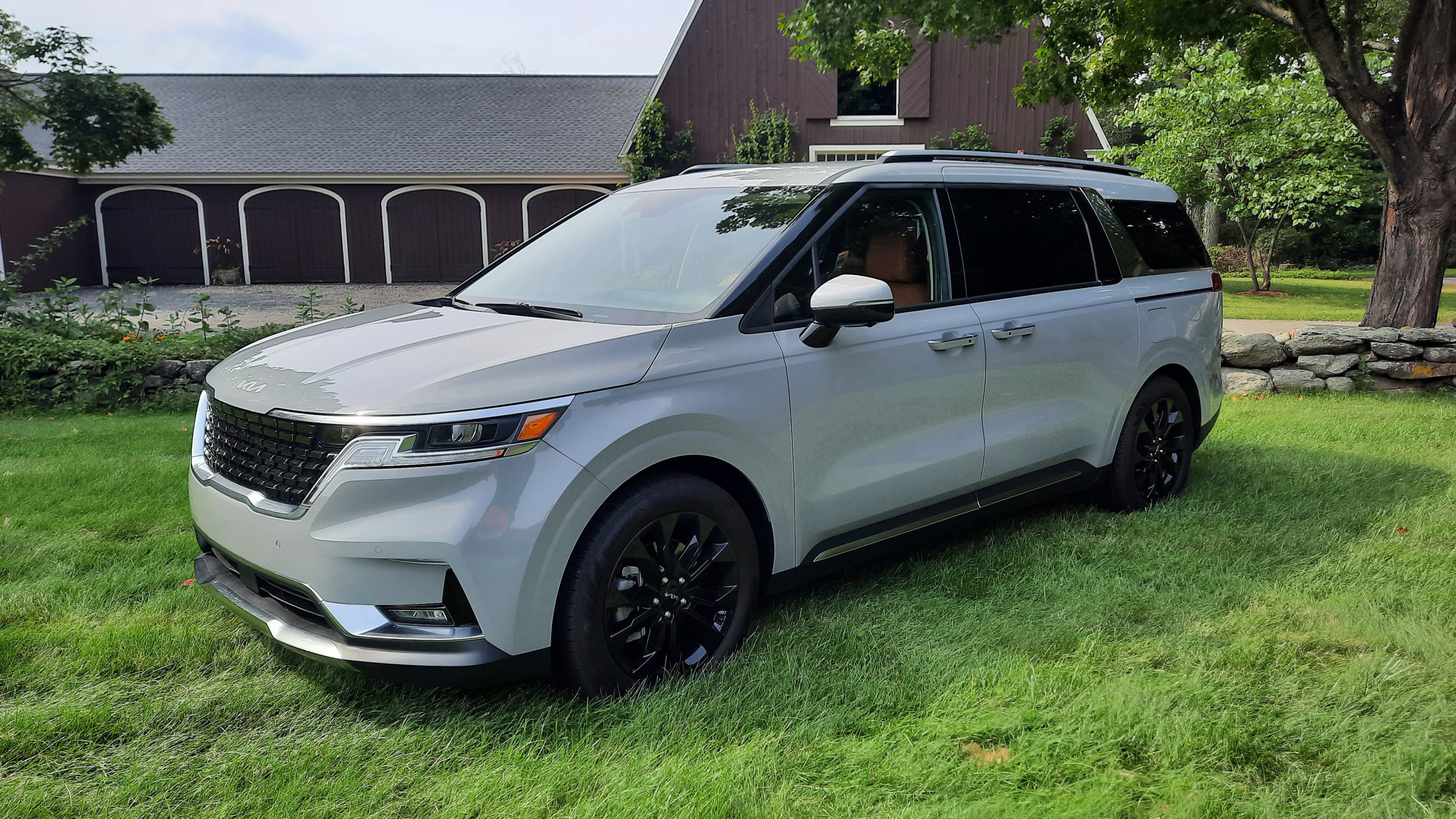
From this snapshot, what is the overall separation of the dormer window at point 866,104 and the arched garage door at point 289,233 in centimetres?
1312

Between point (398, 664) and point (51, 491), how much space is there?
3952 millimetres

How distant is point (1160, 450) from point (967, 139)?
17996 millimetres

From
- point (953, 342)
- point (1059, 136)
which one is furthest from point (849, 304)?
point (1059, 136)

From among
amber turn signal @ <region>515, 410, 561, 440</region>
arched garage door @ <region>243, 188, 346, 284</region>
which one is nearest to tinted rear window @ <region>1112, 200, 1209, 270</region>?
amber turn signal @ <region>515, 410, 561, 440</region>

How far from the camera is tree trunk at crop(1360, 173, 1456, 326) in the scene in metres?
9.32

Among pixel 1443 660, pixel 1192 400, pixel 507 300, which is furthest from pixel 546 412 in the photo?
pixel 1192 400

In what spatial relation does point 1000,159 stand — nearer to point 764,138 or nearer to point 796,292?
point 796,292

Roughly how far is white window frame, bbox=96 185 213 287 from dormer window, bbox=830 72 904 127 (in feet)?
52.9

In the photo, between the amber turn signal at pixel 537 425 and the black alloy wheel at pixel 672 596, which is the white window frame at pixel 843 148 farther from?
the amber turn signal at pixel 537 425

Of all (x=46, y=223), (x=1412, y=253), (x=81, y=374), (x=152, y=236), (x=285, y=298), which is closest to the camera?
(x=81, y=374)

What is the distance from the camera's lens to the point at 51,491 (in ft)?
17.9

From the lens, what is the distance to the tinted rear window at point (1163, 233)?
5.14 metres

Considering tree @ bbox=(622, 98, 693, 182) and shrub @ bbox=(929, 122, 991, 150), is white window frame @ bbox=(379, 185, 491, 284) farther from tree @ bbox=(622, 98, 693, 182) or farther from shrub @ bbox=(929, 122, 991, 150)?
shrub @ bbox=(929, 122, 991, 150)

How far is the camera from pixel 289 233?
2498cm
